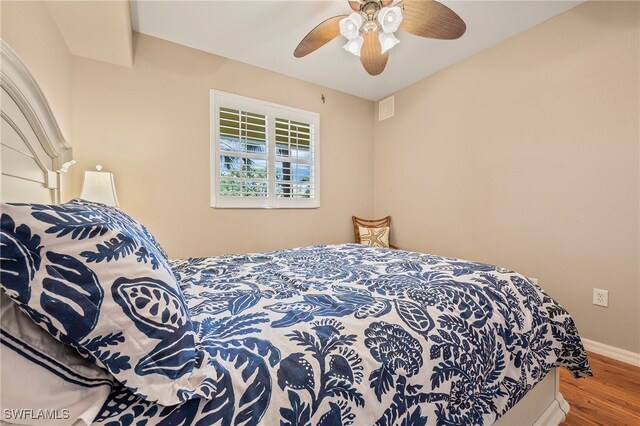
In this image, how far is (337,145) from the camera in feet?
11.7

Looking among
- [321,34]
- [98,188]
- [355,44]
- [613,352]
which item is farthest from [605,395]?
[98,188]

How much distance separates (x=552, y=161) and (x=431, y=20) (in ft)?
5.07

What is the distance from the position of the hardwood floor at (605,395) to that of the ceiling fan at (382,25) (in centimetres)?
226

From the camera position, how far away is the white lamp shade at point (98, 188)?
1959mm

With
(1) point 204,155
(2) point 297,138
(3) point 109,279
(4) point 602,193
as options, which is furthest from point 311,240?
(3) point 109,279

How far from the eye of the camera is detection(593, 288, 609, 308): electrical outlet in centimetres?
199

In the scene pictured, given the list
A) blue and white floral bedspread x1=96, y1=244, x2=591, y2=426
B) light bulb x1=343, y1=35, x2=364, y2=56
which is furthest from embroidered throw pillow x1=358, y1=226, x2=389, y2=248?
light bulb x1=343, y1=35, x2=364, y2=56

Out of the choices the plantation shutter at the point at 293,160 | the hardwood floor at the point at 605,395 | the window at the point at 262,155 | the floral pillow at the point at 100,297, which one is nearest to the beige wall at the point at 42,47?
the window at the point at 262,155

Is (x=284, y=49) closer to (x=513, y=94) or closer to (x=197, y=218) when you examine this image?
(x=197, y=218)

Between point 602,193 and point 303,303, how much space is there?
2.40 m

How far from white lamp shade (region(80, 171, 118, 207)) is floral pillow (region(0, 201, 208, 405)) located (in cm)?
172

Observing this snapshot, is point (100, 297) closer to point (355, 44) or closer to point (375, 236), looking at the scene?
point (355, 44)

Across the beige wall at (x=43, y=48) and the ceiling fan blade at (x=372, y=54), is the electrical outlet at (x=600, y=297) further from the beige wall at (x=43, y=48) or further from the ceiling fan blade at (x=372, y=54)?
the beige wall at (x=43, y=48)

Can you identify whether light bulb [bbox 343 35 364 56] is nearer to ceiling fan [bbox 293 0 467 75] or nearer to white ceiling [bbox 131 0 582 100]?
ceiling fan [bbox 293 0 467 75]
